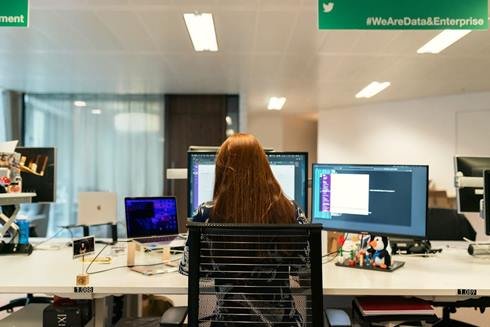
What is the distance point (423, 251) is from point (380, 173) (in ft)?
2.04

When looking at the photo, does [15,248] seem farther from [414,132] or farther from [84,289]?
[414,132]

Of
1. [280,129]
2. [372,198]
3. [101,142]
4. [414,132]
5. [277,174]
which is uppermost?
[280,129]

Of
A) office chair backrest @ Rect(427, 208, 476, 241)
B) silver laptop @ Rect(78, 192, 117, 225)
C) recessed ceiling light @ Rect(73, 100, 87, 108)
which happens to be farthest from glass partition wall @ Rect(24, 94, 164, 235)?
office chair backrest @ Rect(427, 208, 476, 241)

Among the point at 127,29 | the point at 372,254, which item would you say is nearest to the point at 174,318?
the point at 372,254

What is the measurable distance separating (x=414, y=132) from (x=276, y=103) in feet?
7.90

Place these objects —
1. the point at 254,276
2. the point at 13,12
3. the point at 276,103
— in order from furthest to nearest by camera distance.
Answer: the point at 276,103
the point at 13,12
the point at 254,276

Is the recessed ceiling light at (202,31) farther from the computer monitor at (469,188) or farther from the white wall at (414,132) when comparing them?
the white wall at (414,132)

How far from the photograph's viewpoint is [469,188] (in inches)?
91.1

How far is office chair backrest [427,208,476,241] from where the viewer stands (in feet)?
9.64

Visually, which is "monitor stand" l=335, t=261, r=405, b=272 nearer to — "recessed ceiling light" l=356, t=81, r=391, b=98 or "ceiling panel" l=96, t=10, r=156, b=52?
"ceiling panel" l=96, t=10, r=156, b=52

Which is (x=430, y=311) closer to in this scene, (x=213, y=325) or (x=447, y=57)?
(x=213, y=325)

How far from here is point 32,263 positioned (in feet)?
6.12

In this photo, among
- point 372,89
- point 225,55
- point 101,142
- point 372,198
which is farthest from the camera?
point 101,142

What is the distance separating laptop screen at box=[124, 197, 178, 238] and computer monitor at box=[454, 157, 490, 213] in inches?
68.3
